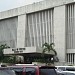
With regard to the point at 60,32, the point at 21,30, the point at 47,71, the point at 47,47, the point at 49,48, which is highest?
the point at 21,30

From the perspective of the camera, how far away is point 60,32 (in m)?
52.3

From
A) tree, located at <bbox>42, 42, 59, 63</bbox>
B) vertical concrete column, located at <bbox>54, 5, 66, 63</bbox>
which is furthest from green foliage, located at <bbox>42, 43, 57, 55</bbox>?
vertical concrete column, located at <bbox>54, 5, 66, 63</bbox>

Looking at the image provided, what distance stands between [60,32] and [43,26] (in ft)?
15.6

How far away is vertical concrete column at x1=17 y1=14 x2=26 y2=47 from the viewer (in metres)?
58.8

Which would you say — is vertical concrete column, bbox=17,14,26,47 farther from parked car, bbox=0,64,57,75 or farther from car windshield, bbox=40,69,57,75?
car windshield, bbox=40,69,57,75

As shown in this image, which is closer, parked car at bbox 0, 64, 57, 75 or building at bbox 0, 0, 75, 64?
parked car at bbox 0, 64, 57, 75

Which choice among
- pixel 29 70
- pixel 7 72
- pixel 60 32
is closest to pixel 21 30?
pixel 60 32

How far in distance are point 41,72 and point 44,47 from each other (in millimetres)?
39548

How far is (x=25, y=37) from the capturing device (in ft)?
192

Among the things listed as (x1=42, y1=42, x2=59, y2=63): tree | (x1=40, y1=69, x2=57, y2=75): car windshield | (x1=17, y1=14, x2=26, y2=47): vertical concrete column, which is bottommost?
(x1=42, y1=42, x2=59, y2=63): tree

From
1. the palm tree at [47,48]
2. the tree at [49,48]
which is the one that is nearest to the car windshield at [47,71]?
the tree at [49,48]

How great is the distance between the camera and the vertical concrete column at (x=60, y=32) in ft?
168

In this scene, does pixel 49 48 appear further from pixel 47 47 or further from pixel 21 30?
pixel 21 30

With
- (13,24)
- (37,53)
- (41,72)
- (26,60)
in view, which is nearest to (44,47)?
(37,53)
